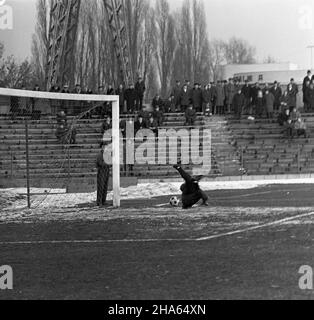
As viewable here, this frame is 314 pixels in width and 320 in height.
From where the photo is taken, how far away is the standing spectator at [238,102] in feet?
113

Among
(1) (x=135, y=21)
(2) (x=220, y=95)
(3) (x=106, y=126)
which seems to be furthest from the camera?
(1) (x=135, y=21)

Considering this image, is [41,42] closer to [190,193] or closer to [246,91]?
[246,91]

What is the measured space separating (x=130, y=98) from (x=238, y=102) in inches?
206

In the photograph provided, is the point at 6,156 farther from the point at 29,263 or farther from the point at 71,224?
the point at 29,263

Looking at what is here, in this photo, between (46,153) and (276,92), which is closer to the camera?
(46,153)

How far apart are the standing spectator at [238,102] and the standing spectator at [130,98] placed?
486 centimetres

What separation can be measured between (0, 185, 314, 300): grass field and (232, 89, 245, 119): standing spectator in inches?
644

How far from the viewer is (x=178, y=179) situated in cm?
2953

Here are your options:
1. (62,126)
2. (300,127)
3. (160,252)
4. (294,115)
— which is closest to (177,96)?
(294,115)

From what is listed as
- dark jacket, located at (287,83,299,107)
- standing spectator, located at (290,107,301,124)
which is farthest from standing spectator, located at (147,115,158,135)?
dark jacket, located at (287,83,299,107)

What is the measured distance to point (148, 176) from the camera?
96.4 ft

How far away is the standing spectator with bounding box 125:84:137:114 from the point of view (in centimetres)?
3384

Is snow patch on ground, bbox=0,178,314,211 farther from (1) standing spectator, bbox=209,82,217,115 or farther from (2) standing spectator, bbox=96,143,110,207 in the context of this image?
(1) standing spectator, bbox=209,82,217,115

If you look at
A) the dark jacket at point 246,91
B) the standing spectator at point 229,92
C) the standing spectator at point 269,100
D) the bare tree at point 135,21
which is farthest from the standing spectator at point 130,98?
the bare tree at point 135,21
